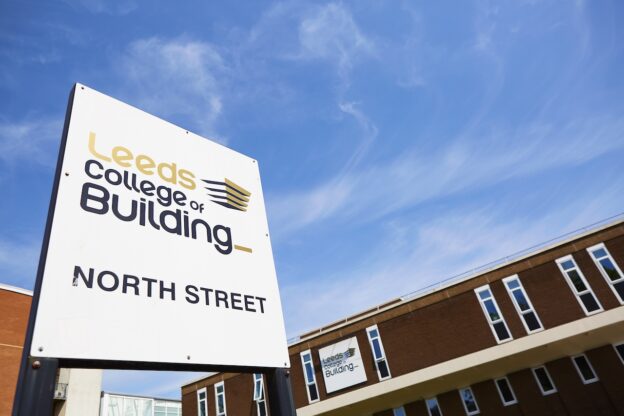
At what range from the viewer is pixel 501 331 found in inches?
891

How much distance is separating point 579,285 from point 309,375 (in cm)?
1622

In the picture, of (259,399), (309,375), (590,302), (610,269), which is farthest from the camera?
(259,399)

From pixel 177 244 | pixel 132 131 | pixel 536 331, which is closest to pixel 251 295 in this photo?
pixel 177 244

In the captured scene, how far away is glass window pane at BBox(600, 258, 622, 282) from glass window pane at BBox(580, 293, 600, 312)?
1324 millimetres

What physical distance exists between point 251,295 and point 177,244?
569mm

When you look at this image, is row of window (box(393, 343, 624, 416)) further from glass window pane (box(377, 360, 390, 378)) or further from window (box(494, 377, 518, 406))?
glass window pane (box(377, 360, 390, 378))

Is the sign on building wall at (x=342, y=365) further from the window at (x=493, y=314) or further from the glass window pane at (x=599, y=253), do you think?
the glass window pane at (x=599, y=253)

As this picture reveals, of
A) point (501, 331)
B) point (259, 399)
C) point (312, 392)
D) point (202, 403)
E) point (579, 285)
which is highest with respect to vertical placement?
point (202, 403)

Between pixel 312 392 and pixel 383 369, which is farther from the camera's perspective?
pixel 312 392

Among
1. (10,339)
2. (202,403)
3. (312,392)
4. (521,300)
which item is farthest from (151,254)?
(202,403)

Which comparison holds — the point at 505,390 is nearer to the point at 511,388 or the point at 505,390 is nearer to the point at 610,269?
the point at 511,388

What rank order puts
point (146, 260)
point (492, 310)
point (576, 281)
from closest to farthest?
1. point (146, 260)
2. point (576, 281)
3. point (492, 310)

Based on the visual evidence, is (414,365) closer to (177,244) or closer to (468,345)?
(468,345)

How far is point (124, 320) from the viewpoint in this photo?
2.06 m
